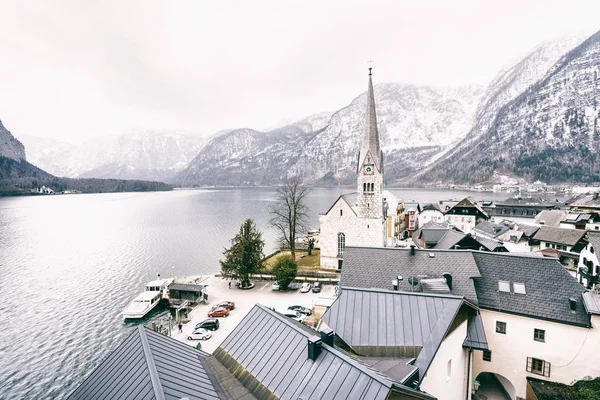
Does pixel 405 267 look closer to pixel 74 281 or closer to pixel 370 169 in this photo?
pixel 370 169

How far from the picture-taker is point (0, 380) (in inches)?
964

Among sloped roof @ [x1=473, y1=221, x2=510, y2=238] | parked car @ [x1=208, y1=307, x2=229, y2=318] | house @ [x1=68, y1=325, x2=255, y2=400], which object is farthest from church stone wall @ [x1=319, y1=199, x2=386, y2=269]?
house @ [x1=68, y1=325, x2=255, y2=400]

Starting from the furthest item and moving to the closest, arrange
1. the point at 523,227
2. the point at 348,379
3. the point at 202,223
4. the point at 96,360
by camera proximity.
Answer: the point at 202,223 → the point at 523,227 → the point at 96,360 → the point at 348,379

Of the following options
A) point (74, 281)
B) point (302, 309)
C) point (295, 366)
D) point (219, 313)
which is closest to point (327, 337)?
point (295, 366)

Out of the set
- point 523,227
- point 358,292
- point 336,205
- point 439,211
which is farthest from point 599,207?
point 358,292

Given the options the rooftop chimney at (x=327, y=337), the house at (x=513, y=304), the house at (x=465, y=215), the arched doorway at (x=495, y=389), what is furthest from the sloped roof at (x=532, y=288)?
the house at (x=465, y=215)

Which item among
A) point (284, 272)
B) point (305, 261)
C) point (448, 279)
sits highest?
point (448, 279)

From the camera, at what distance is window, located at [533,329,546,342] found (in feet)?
57.9

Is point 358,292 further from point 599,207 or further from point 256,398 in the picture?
point 599,207

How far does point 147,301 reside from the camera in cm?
3559

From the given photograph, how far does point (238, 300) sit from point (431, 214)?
65530mm

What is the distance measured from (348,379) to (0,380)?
3322cm

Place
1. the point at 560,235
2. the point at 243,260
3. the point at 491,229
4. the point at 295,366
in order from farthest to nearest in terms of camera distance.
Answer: the point at 491,229, the point at 560,235, the point at 243,260, the point at 295,366

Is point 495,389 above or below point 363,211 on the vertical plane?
below
